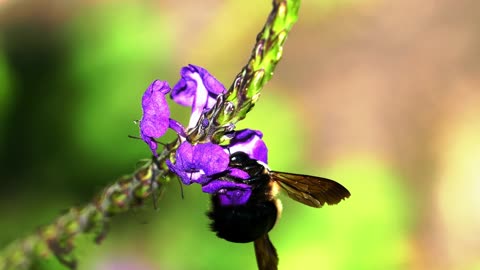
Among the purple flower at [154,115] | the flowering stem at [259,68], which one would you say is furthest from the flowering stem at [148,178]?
the purple flower at [154,115]

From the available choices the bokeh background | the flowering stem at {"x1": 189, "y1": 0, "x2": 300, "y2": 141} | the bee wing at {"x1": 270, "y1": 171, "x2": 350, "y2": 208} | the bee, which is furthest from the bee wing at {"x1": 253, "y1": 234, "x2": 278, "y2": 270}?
the bokeh background

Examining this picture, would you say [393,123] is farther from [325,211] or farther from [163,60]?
[163,60]

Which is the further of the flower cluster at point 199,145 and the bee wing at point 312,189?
the bee wing at point 312,189

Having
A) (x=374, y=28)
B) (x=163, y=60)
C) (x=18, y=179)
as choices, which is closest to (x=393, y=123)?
(x=374, y=28)

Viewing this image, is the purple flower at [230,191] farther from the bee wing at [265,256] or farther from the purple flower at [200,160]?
the bee wing at [265,256]

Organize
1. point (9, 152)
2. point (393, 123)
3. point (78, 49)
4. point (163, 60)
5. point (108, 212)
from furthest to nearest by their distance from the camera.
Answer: point (393, 123)
point (163, 60)
point (78, 49)
point (9, 152)
point (108, 212)

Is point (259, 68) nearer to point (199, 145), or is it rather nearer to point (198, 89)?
point (199, 145)
